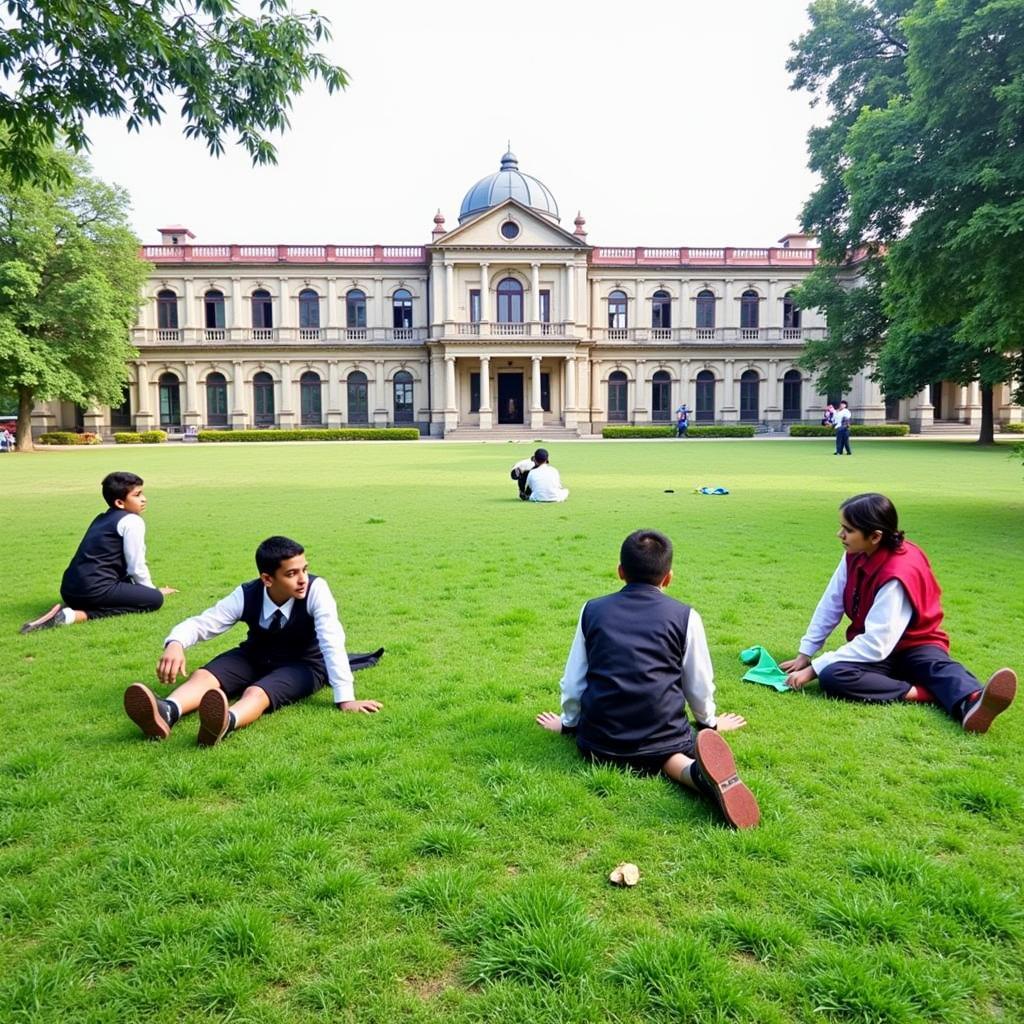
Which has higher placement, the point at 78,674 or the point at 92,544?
the point at 92,544

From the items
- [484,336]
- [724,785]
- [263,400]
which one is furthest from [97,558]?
[263,400]

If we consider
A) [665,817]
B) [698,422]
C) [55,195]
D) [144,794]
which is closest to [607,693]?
[665,817]

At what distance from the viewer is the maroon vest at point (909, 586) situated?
456 centimetres

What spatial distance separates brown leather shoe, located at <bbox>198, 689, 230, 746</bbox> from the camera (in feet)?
12.9

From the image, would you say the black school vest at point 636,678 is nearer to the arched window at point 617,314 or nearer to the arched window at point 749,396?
the arched window at point 617,314

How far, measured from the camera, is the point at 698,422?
Answer: 5325 cm

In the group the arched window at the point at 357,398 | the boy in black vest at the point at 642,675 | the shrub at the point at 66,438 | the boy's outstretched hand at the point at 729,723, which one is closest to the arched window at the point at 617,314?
the arched window at the point at 357,398

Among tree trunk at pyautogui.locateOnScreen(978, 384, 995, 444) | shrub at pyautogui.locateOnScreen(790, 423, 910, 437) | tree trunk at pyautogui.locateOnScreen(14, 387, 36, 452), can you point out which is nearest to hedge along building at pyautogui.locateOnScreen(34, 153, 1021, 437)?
shrub at pyautogui.locateOnScreen(790, 423, 910, 437)

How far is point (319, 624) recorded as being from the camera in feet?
14.9

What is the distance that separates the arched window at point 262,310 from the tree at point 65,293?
1255cm

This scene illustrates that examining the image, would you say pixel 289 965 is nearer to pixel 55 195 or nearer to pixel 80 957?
pixel 80 957

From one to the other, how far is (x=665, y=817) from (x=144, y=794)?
7.57ft

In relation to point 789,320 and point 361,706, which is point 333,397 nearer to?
point 789,320

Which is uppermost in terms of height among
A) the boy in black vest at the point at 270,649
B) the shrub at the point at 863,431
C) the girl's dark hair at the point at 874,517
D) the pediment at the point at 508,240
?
the pediment at the point at 508,240
